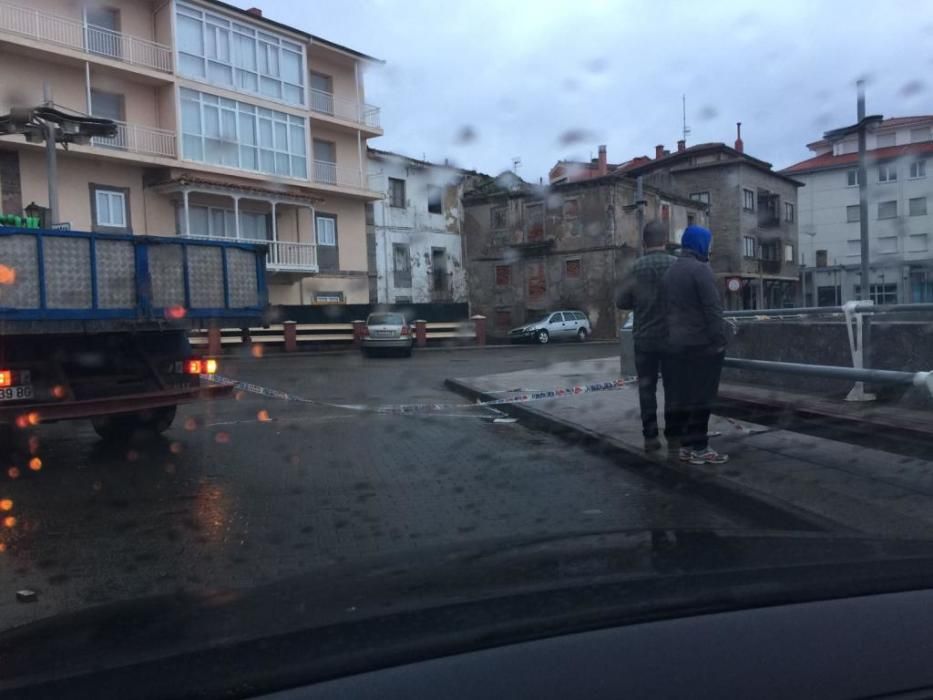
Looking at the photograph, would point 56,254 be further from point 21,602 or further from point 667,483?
point 667,483

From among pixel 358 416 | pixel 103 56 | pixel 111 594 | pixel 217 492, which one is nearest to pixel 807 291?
pixel 358 416

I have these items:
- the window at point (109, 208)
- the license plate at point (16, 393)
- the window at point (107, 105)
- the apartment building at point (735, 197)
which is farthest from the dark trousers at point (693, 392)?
the apartment building at point (735, 197)

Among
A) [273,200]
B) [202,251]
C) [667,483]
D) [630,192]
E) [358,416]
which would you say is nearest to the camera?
[667,483]

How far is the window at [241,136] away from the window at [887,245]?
811 inches

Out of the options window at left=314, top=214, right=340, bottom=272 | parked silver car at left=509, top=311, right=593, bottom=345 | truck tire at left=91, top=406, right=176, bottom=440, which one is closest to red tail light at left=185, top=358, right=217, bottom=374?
truck tire at left=91, top=406, right=176, bottom=440

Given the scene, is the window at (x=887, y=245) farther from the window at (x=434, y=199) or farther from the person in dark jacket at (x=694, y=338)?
the window at (x=434, y=199)

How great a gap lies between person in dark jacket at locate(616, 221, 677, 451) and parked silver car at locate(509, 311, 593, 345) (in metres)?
25.6

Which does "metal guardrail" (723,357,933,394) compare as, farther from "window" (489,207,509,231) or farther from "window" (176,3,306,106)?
"window" (489,207,509,231)

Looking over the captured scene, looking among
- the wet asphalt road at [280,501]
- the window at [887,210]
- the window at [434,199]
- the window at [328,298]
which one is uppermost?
the window at [434,199]

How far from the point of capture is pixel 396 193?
3672 cm

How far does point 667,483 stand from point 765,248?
33.8 m

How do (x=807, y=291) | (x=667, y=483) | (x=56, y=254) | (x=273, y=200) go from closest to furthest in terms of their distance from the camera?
(x=667, y=483) < (x=56, y=254) < (x=807, y=291) < (x=273, y=200)

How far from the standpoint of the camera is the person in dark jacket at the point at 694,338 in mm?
6062

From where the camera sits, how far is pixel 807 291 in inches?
719
